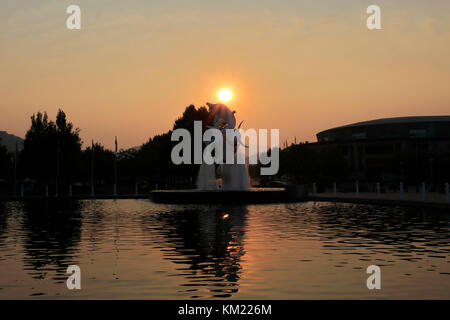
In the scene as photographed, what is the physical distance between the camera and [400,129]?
135750 millimetres

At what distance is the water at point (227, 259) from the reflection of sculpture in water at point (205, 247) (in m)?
0.02

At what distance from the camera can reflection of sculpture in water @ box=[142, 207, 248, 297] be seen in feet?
34.0

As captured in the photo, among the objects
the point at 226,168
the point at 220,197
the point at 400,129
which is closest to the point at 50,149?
the point at 226,168

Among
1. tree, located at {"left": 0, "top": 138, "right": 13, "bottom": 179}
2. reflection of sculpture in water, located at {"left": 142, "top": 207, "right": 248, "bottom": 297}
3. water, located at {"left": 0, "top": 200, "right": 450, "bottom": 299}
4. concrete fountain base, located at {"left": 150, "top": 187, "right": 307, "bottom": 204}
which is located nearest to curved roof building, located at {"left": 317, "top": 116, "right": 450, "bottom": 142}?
tree, located at {"left": 0, "top": 138, "right": 13, "bottom": 179}

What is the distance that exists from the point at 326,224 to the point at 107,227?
788cm

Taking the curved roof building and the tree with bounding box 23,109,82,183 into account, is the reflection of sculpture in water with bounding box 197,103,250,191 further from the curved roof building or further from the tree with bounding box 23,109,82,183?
the curved roof building

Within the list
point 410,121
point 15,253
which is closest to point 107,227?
point 15,253

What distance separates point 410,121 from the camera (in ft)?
445

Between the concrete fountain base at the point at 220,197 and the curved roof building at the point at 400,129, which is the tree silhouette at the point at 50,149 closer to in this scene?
the concrete fountain base at the point at 220,197

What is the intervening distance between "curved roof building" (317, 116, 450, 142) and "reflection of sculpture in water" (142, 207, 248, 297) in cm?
10920

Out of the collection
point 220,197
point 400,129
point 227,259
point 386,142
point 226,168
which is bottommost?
point 227,259

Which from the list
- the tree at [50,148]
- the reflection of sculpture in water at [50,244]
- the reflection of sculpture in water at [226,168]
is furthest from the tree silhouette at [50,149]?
the reflection of sculpture in water at [50,244]

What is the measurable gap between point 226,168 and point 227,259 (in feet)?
110

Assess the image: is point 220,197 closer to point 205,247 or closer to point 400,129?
point 205,247
